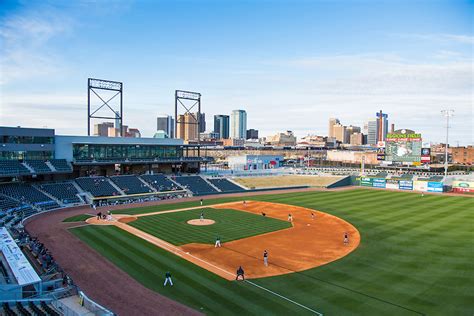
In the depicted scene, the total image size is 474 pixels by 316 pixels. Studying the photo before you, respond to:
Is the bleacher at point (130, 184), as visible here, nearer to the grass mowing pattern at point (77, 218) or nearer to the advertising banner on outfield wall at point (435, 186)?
the grass mowing pattern at point (77, 218)

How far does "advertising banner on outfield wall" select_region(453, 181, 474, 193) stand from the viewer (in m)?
66.0

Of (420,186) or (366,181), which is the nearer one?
(420,186)

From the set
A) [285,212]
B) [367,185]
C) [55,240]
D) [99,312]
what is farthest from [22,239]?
[367,185]

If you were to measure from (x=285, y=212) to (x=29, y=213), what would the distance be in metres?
30.9

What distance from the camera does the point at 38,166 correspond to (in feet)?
162

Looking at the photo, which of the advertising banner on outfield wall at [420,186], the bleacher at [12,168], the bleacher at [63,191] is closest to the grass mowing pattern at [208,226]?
the bleacher at [63,191]

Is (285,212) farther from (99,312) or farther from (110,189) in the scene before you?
(99,312)

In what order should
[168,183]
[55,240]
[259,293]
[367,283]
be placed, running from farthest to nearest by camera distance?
[168,183], [55,240], [367,283], [259,293]

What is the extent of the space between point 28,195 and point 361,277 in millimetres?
41666

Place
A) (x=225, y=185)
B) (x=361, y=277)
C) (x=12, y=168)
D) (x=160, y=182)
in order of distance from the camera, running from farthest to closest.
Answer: (x=225, y=185)
(x=160, y=182)
(x=12, y=168)
(x=361, y=277)

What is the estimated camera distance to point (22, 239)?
28125 mm

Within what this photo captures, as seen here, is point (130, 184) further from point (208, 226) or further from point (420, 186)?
point (420, 186)

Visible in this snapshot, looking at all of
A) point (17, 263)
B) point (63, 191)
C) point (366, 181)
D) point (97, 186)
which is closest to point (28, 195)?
point (63, 191)

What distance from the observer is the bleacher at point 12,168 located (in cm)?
4498
